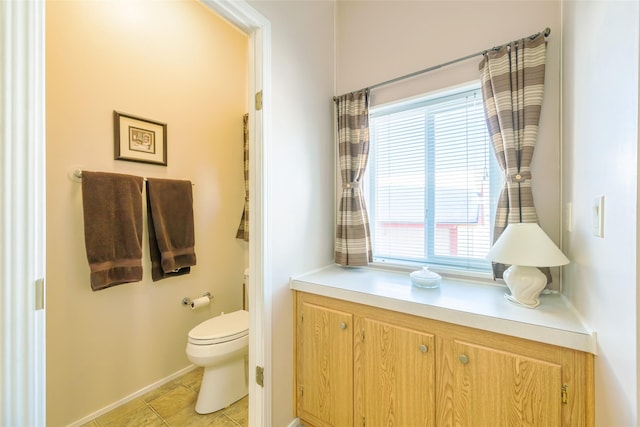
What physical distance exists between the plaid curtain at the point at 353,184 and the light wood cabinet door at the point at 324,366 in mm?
434

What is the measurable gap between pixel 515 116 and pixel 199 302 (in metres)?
2.44

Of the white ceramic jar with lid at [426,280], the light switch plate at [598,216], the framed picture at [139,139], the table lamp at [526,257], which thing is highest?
the framed picture at [139,139]

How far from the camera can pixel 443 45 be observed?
5.02ft

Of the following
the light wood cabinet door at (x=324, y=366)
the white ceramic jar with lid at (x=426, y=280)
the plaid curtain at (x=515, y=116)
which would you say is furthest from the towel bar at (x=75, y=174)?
the plaid curtain at (x=515, y=116)

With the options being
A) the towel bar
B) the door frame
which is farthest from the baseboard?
the towel bar

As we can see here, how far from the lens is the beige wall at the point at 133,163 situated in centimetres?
150

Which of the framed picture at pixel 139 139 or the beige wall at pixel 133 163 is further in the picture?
the framed picture at pixel 139 139

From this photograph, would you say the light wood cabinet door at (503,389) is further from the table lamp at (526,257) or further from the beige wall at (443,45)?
the beige wall at (443,45)

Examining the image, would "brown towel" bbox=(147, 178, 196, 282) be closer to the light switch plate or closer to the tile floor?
the tile floor

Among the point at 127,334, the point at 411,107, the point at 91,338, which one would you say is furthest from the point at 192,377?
the point at 411,107

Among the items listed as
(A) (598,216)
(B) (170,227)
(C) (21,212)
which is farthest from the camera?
(B) (170,227)

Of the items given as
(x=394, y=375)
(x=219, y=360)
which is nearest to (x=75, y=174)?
(x=219, y=360)

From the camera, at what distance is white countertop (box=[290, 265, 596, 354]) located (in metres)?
0.88

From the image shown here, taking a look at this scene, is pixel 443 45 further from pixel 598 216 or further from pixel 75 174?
pixel 75 174
